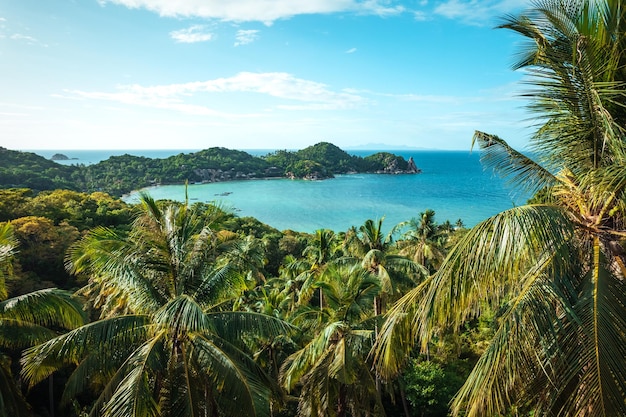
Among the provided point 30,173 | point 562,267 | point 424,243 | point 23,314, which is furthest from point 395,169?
point 562,267

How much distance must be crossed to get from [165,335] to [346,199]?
262ft

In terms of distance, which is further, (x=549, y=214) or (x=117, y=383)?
(x=117, y=383)

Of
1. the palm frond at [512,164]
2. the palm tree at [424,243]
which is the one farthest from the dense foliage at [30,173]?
the palm frond at [512,164]

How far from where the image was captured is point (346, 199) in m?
85.0

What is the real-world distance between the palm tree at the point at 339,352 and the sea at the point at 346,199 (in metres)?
45.1

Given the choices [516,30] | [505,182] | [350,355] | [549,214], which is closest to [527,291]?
[549,214]

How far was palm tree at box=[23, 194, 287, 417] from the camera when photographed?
5230mm

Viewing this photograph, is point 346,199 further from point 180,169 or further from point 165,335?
point 165,335

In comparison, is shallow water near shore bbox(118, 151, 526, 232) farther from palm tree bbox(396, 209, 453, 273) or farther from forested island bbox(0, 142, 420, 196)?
palm tree bbox(396, 209, 453, 273)

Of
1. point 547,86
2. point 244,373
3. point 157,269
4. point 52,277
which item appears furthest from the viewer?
point 52,277

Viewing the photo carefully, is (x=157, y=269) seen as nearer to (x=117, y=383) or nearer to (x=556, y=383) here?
(x=117, y=383)

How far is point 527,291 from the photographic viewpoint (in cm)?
331

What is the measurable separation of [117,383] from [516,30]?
7.28m

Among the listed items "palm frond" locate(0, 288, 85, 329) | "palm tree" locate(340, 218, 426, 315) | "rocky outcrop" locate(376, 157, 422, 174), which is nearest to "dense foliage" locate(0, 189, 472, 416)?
"palm frond" locate(0, 288, 85, 329)
